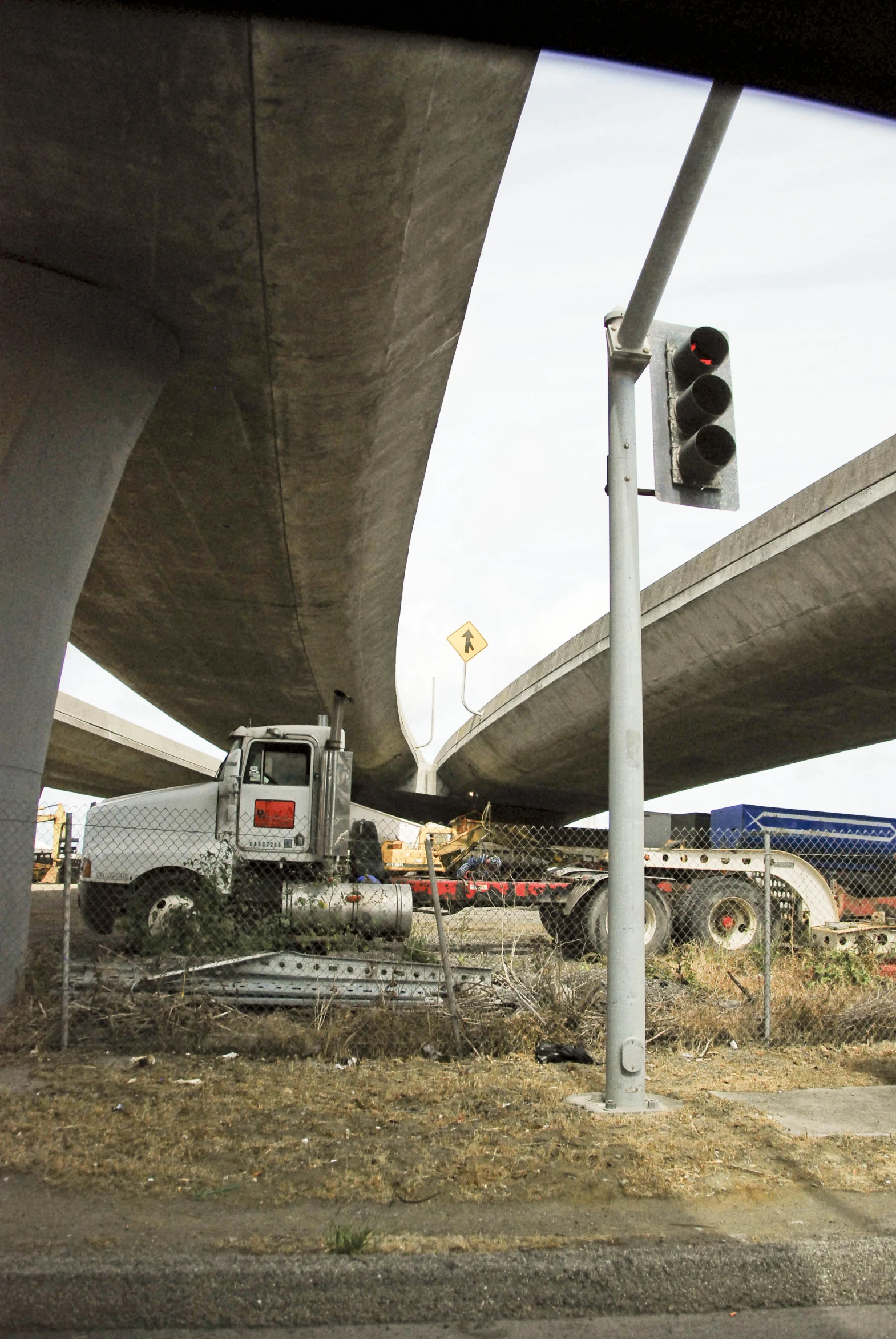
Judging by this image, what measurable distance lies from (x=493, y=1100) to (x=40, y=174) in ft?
30.0

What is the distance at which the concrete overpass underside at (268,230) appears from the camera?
332 inches

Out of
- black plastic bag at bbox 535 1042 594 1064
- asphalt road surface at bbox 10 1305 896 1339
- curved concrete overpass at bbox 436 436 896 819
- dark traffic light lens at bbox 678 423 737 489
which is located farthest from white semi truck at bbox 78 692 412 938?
curved concrete overpass at bbox 436 436 896 819

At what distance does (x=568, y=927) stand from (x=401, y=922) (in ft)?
11.5

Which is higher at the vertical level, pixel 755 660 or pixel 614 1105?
pixel 755 660

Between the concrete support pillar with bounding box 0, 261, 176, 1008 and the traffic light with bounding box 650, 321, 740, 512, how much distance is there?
6.05 meters

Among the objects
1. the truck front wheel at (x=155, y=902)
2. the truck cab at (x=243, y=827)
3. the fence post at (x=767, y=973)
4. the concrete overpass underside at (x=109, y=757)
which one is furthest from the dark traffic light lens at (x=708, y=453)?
the concrete overpass underside at (x=109, y=757)

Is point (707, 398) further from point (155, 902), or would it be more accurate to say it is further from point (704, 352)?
point (155, 902)

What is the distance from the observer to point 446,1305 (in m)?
3.72

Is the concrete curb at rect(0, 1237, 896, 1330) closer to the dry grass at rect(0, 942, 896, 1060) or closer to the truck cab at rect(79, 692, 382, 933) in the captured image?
the dry grass at rect(0, 942, 896, 1060)

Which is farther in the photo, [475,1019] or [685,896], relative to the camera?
[685,896]

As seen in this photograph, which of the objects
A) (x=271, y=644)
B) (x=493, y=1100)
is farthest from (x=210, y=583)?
(x=493, y=1100)

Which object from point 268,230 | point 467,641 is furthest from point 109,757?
point 268,230

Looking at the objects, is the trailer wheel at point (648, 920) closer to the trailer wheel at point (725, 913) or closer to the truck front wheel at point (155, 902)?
the trailer wheel at point (725, 913)

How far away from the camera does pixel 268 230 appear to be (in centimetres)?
1046
